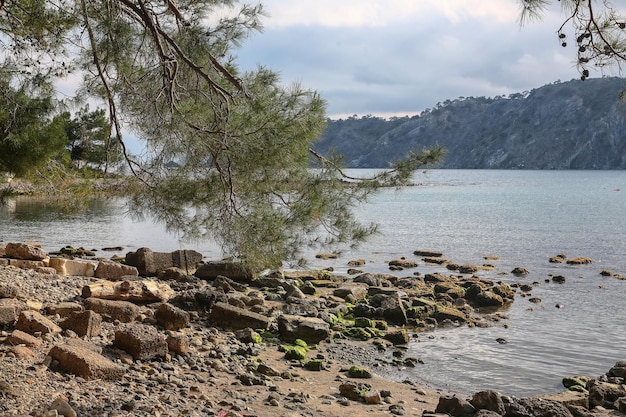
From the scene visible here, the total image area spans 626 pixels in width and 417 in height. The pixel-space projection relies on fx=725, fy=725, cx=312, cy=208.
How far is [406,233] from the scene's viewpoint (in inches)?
1421

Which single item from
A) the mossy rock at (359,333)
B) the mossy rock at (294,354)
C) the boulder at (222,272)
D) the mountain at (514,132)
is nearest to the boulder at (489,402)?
the mossy rock at (294,354)

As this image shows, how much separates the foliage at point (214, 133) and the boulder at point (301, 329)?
2.34 metres

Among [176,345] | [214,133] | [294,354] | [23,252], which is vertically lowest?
[294,354]

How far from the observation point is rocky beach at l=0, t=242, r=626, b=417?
6914 millimetres

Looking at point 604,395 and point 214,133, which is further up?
point 214,133

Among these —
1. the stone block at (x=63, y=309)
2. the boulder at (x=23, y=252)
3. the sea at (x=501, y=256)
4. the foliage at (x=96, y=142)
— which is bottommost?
the sea at (x=501, y=256)

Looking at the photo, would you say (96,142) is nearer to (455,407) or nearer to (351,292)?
(351,292)

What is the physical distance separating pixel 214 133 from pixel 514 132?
480 feet

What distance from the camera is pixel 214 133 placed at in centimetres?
856

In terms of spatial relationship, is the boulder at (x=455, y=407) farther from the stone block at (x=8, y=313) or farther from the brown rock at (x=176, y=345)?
the stone block at (x=8, y=313)

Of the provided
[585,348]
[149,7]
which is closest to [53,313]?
[149,7]

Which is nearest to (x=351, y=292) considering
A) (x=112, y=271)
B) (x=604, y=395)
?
(x=112, y=271)

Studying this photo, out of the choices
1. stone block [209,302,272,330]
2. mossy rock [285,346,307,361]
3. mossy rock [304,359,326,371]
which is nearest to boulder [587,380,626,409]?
mossy rock [304,359,326,371]

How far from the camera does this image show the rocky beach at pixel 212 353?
6914mm
